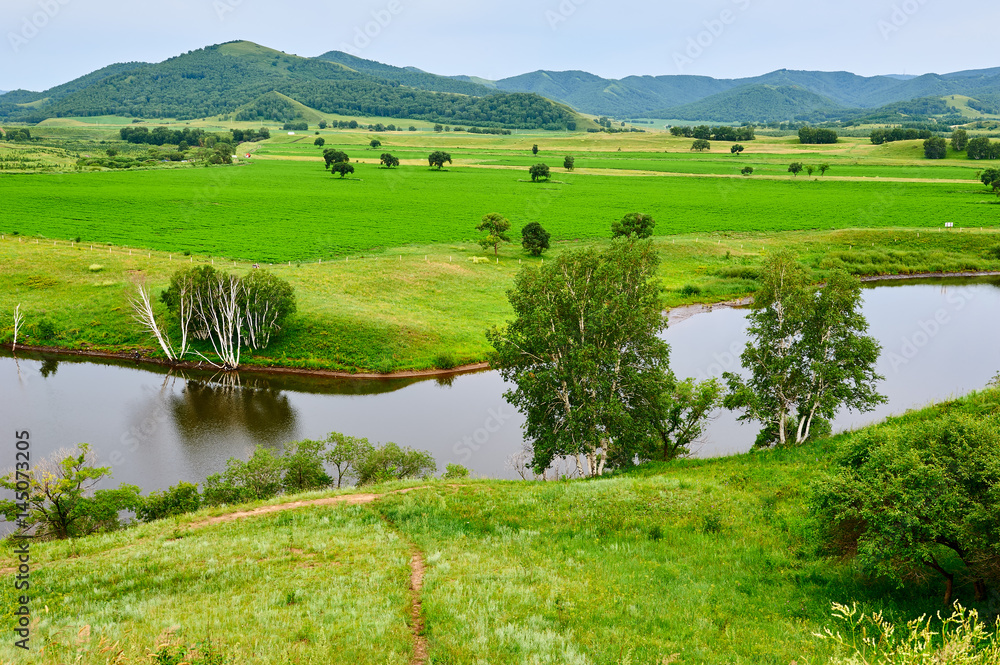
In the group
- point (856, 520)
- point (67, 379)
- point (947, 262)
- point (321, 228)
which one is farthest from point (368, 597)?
point (947, 262)

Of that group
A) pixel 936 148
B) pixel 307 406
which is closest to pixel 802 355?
pixel 307 406

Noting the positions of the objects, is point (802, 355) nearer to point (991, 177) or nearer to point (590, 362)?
point (590, 362)

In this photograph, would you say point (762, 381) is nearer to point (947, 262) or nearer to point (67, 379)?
point (67, 379)

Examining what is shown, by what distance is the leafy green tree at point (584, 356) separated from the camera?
32031mm

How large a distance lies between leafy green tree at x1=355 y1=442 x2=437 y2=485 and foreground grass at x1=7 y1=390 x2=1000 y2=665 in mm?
7740

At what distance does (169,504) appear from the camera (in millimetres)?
29797

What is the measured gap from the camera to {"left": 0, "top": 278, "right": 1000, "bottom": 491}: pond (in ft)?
133

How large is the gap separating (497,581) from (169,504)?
68.3ft

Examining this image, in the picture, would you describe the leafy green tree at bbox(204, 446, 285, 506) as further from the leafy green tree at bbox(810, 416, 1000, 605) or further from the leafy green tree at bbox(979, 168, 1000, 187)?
the leafy green tree at bbox(979, 168, 1000, 187)

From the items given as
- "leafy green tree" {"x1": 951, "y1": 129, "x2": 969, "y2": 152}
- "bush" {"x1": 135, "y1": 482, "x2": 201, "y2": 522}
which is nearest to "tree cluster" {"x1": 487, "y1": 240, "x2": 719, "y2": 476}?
"bush" {"x1": 135, "y1": 482, "x2": 201, "y2": 522}

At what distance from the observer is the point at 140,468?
38.1 meters

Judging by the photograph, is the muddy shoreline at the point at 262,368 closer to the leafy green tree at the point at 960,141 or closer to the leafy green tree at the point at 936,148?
the leafy green tree at the point at 936,148

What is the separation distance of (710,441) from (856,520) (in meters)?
24.4

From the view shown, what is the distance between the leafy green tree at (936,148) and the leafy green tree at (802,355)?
211822mm
